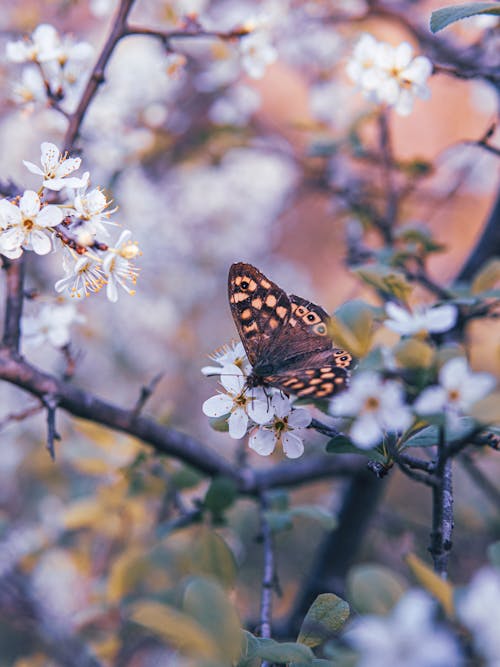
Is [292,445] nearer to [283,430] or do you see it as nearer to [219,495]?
[283,430]

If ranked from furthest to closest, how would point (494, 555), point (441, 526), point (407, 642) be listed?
point (441, 526) < point (494, 555) < point (407, 642)

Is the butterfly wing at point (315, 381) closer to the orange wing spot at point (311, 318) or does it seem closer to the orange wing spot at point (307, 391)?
the orange wing spot at point (307, 391)

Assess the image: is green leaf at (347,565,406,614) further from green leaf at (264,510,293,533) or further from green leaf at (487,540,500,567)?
green leaf at (264,510,293,533)

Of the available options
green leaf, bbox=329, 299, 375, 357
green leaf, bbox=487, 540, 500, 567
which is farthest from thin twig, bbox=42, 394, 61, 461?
green leaf, bbox=487, 540, 500, 567

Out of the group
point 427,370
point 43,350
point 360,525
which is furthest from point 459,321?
point 43,350

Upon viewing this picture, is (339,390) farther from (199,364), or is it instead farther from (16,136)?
(199,364)

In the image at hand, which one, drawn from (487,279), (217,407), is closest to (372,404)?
(217,407)
